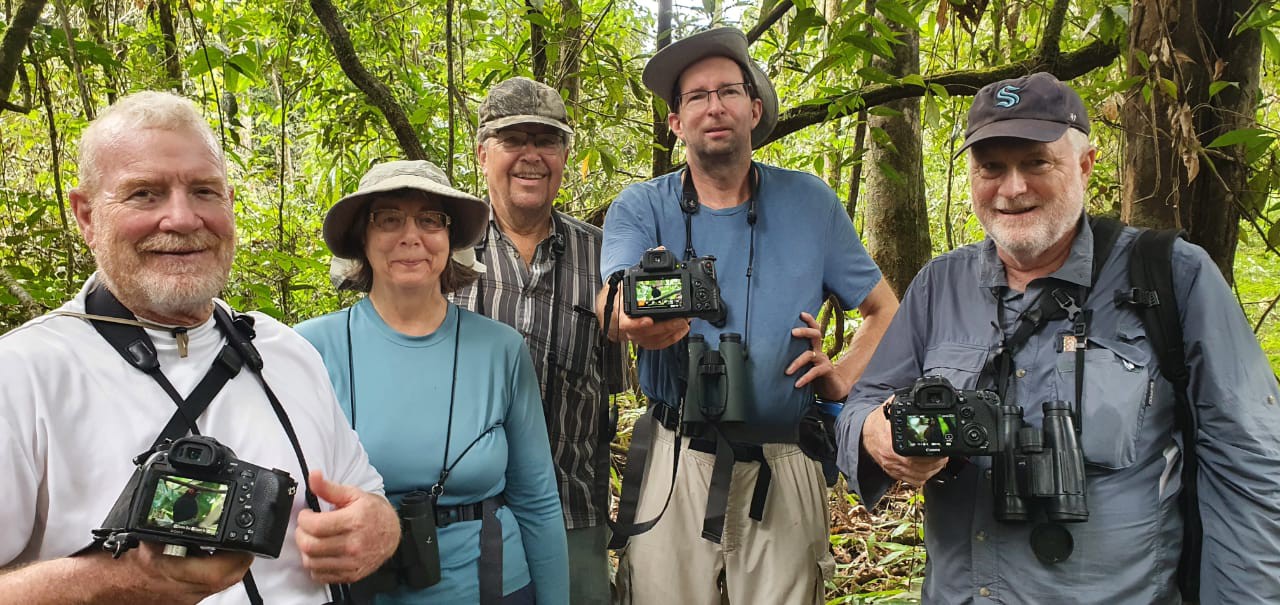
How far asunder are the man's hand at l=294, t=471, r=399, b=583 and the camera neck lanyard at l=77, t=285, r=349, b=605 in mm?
76

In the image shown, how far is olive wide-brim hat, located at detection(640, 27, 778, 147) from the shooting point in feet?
9.36

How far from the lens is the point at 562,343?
296 centimetres

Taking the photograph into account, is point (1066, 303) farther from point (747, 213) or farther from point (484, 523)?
point (484, 523)

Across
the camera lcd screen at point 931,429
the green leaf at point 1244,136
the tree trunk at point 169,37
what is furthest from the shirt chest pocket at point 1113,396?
the tree trunk at point 169,37

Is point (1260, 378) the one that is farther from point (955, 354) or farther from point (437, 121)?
point (437, 121)

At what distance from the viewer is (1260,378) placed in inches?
75.3

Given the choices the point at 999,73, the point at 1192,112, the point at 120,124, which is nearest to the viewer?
the point at 120,124

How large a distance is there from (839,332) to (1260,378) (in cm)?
299

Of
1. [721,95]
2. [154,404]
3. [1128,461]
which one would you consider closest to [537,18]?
[721,95]

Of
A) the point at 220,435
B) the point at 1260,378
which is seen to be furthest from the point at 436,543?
the point at 1260,378

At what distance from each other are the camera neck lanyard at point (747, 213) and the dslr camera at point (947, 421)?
0.80 m

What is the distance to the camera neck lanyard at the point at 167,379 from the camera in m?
1.64

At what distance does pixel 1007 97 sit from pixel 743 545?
159 centimetres

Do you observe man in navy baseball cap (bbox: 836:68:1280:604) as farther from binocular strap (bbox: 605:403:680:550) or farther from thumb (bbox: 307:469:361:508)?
thumb (bbox: 307:469:361:508)
